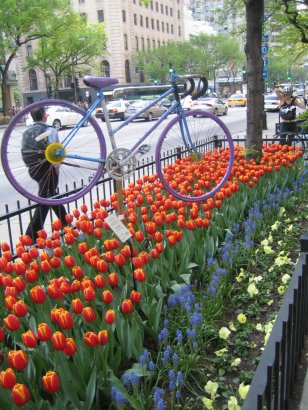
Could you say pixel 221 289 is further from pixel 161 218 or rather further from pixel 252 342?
pixel 161 218

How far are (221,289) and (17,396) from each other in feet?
6.50

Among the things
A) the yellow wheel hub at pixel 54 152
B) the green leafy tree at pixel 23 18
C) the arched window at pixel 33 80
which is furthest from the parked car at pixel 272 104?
the arched window at pixel 33 80

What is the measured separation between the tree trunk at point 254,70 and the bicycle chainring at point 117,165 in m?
3.90

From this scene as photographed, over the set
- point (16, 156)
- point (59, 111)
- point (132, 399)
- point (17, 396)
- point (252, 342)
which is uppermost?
point (59, 111)

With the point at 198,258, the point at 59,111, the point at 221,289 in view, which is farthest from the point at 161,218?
the point at 59,111

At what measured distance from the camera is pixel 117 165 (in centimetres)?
345

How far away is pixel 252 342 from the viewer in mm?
3195

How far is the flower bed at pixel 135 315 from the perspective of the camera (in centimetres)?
232

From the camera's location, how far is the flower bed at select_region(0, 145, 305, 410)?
232cm

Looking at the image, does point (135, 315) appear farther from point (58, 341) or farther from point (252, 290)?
point (252, 290)

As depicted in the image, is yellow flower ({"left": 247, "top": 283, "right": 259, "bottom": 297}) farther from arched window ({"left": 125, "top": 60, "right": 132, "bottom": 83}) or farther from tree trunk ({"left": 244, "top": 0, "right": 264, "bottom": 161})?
arched window ({"left": 125, "top": 60, "right": 132, "bottom": 83})

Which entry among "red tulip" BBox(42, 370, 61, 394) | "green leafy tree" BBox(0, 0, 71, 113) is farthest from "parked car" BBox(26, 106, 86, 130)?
"green leafy tree" BBox(0, 0, 71, 113)

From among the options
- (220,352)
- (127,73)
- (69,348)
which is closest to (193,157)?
(220,352)

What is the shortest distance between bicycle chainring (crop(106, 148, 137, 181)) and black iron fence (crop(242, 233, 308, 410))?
129cm
